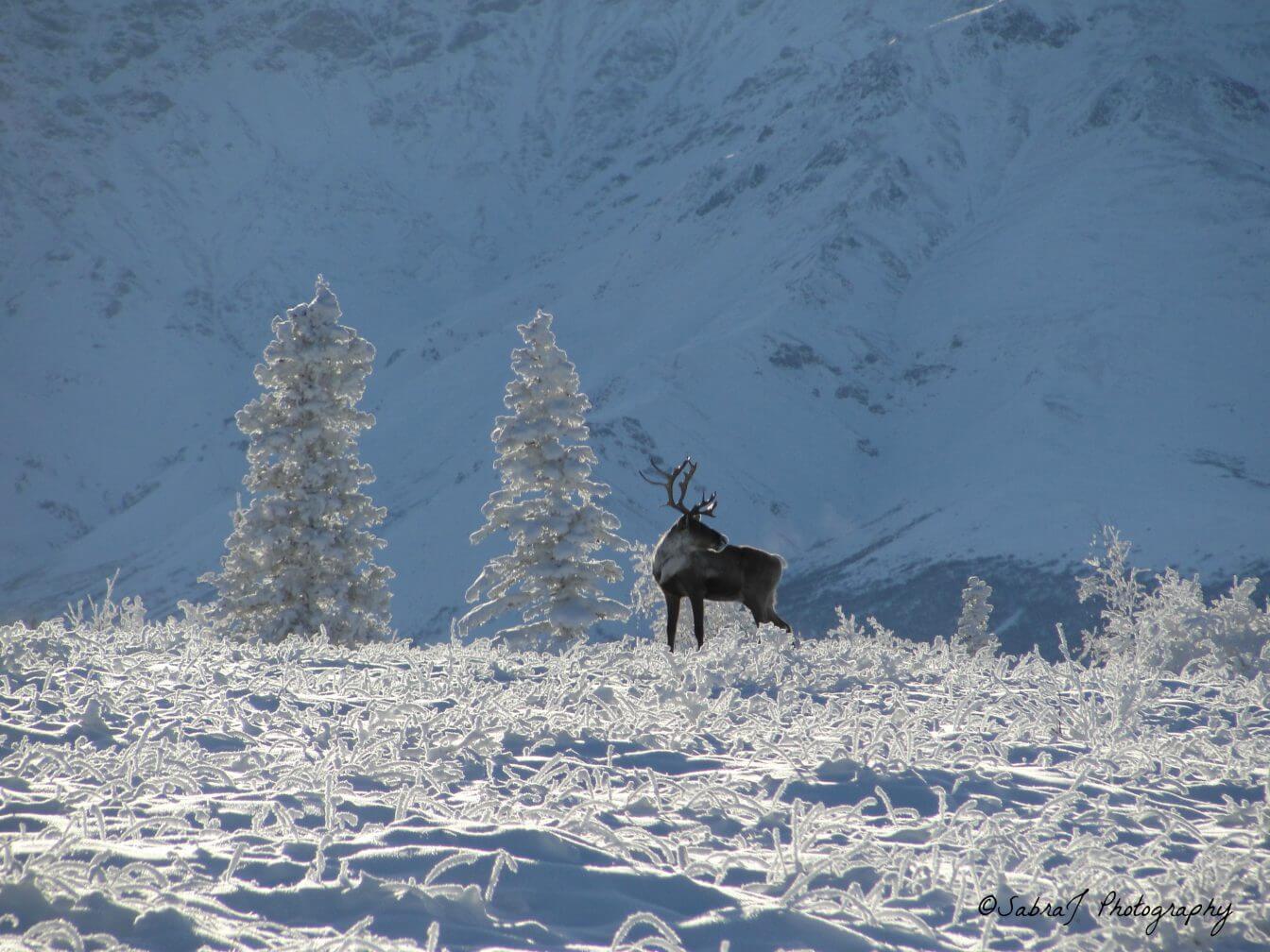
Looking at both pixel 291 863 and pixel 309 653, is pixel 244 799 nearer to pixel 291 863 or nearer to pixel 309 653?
pixel 291 863

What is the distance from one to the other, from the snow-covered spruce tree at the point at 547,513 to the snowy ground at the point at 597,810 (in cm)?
1819

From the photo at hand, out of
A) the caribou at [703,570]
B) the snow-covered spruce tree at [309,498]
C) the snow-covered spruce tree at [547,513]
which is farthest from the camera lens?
the snow-covered spruce tree at [547,513]

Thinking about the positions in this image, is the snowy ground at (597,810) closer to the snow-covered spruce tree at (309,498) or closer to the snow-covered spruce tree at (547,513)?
the snow-covered spruce tree at (309,498)

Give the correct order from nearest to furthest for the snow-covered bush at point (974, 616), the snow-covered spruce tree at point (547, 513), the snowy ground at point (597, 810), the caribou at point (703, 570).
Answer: the snowy ground at point (597, 810)
the caribou at point (703, 570)
the snow-covered spruce tree at point (547, 513)
the snow-covered bush at point (974, 616)

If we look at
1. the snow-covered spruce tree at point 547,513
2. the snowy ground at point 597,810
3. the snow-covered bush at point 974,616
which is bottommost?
the snowy ground at point 597,810

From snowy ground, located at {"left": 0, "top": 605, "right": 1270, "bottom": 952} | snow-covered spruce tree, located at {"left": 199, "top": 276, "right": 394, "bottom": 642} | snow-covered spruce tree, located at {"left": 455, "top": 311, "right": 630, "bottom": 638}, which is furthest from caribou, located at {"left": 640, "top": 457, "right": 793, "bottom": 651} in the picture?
snow-covered spruce tree, located at {"left": 199, "top": 276, "right": 394, "bottom": 642}

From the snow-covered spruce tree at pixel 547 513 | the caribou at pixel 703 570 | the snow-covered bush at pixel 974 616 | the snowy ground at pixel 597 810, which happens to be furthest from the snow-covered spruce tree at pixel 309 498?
the snow-covered bush at pixel 974 616

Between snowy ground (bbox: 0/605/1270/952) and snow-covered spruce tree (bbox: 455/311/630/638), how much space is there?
18.2m

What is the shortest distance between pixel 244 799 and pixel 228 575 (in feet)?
78.3

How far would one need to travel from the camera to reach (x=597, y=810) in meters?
5.39

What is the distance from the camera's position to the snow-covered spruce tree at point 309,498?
25.8 m

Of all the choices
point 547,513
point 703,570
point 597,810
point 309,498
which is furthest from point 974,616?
point 597,810

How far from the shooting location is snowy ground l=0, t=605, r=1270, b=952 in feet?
13.4

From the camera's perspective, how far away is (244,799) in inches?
209
